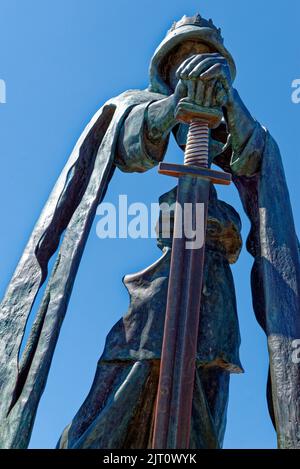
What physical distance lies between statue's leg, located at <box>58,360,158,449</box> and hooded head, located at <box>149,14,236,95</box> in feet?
7.82

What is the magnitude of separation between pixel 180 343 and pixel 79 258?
1.20 m

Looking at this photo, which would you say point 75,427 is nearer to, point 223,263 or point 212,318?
point 212,318

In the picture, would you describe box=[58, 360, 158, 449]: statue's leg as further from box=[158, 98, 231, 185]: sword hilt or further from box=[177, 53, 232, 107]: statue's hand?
box=[177, 53, 232, 107]: statue's hand

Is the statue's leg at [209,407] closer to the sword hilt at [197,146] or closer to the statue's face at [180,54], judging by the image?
the sword hilt at [197,146]

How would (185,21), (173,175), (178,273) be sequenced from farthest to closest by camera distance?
1. (185,21)
2. (173,175)
3. (178,273)

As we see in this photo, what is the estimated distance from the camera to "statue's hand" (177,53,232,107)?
5781mm

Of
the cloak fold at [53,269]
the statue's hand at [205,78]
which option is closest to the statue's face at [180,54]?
the cloak fold at [53,269]

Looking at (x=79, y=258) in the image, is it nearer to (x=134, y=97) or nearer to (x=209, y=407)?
(x=209, y=407)

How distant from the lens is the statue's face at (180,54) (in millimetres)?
6941

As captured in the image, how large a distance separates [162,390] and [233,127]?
7.11ft
